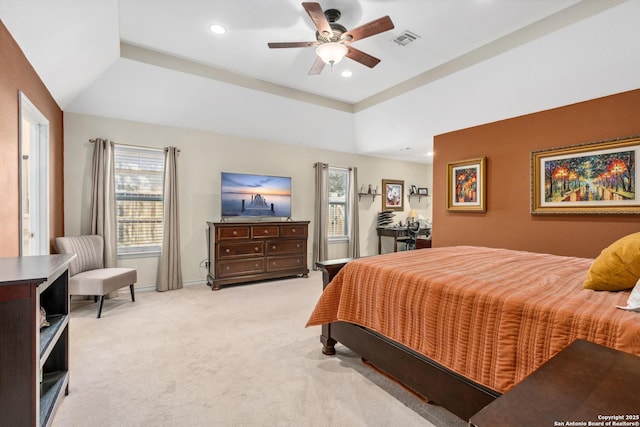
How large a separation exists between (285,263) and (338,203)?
2.01 meters

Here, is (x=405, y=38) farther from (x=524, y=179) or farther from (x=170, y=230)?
(x=170, y=230)

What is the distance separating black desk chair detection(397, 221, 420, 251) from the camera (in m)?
6.55

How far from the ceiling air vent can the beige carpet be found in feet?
Result: 10.7

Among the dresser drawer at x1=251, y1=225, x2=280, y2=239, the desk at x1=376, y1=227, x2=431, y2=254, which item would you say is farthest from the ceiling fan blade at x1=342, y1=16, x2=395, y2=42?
the desk at x1=376, y1=227, x2=431, y2=254

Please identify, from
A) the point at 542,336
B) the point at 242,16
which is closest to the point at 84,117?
the point at 242,16

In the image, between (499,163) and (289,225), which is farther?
(289,225)

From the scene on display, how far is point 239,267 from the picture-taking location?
470 cm

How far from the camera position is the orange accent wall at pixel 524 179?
10.2ft

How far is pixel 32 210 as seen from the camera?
3215 millimetres

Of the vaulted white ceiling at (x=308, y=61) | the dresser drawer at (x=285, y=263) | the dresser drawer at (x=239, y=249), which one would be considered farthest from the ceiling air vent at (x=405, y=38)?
the dresser drawer at (x=285, y=263)

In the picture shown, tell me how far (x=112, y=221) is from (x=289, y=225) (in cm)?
249

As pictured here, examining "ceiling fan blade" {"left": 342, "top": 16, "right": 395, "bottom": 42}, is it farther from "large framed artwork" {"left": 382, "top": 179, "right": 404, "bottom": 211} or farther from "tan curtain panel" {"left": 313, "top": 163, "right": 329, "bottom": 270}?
"large framed artwork" {"left": 382, "top": 179, "right": 404, "bottom": 211}

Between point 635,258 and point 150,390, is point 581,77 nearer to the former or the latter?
point 635,258

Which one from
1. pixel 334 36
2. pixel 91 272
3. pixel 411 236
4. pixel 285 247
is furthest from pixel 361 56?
pixel 411 236
